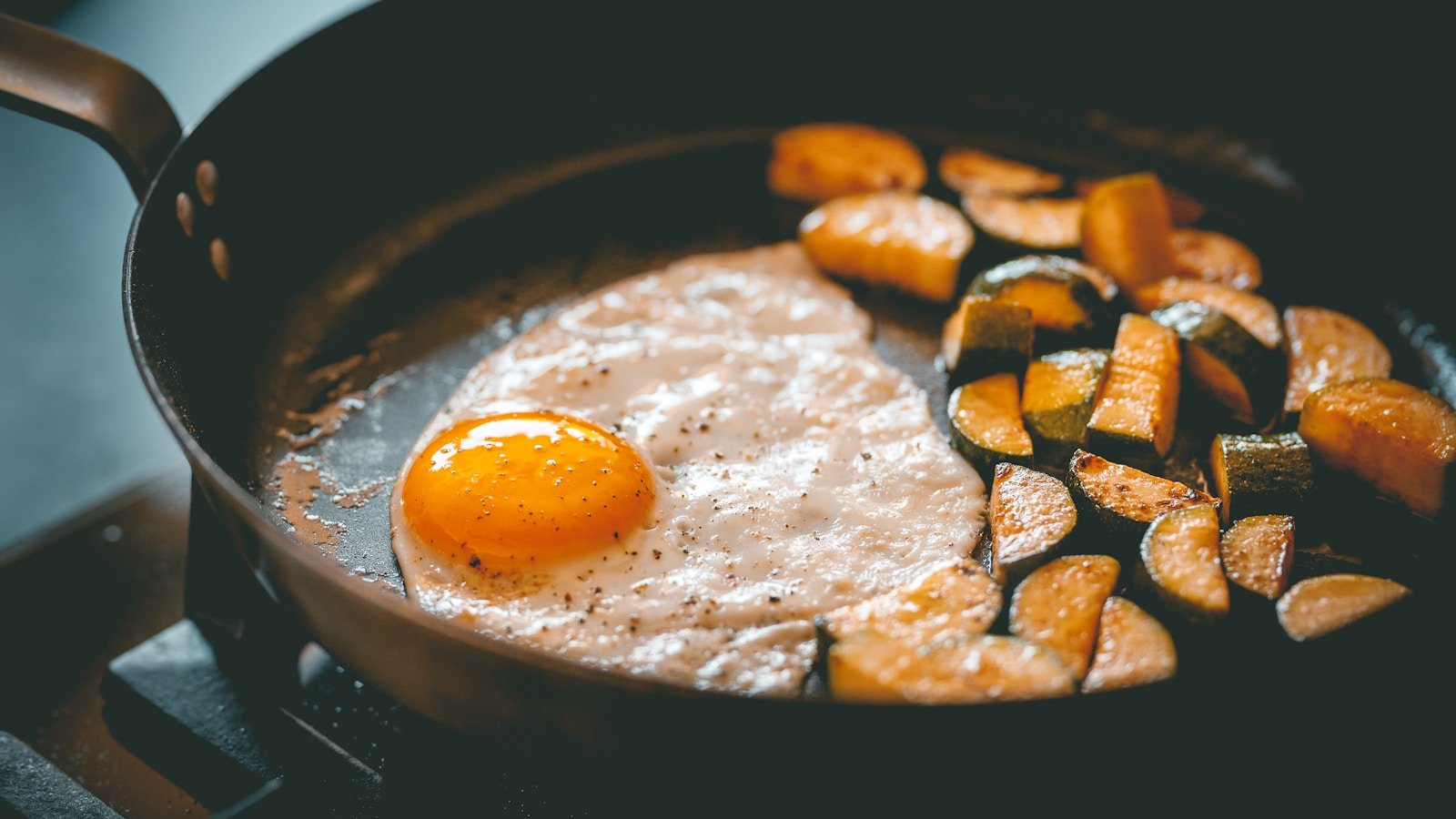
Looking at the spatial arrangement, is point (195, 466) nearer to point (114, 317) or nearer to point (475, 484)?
point (475, 484)

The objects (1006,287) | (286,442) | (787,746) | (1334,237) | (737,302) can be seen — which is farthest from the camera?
(1334,237)

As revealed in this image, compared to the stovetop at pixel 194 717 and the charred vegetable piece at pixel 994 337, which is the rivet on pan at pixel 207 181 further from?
the charred vegetable piece at pixel 994 337

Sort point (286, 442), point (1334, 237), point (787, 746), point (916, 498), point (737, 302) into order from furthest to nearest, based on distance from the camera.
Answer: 1. point (1334, 237)
2. point (737, 302)
3. point (286, 442)
4. point (916, 498)
5. point (787, 746)

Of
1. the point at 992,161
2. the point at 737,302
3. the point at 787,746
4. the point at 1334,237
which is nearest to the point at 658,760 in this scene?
the point at 787,746

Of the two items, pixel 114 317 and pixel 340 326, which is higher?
pixel 340 326

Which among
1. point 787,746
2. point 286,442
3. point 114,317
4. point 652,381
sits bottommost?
point 114,317
